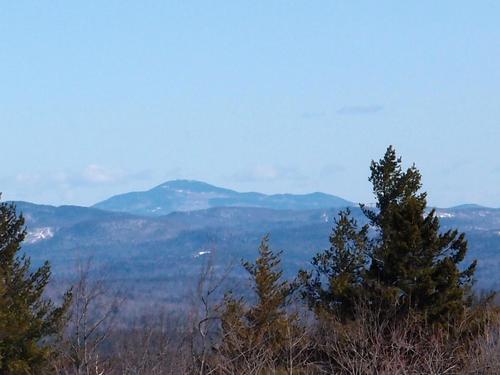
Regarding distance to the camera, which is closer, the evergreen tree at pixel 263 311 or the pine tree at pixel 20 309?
the pine tree at pixel 20 309

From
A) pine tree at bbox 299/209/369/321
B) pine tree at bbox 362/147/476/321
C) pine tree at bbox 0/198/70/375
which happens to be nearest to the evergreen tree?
pine tree at bbox 299/209/369/321

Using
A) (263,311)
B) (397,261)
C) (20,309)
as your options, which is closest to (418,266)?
(397,261)

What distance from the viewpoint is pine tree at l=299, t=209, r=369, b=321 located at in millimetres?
40156

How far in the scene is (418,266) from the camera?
1505 inches

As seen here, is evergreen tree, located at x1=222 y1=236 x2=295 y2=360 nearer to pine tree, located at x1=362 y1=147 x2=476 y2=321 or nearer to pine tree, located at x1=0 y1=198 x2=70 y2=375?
pine tree, located at x1=362 y1=147 x2=476 y2=321

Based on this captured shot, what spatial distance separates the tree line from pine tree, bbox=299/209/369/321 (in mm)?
45

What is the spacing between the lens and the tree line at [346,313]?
113 feet

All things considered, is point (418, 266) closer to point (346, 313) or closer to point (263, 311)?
point (346, 313)

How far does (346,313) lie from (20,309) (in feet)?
35.7

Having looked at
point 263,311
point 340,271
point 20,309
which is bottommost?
point 263,311

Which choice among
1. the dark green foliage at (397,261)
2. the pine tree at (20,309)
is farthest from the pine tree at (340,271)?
the pine tree at (20,309)

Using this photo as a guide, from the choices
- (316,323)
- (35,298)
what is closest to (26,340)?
(35,298)

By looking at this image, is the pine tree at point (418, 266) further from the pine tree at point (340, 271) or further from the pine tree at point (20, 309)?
the pine tree at point (20, 309)

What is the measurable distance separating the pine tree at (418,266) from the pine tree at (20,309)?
1035cm
